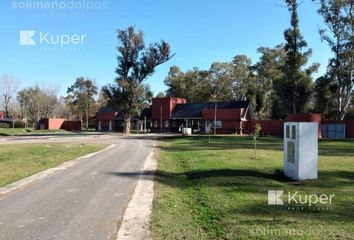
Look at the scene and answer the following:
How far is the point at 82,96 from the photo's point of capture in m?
101

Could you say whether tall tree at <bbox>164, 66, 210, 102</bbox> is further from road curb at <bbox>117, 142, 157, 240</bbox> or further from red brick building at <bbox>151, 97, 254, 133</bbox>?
road curb at <bbox>117, 142, 157, 240</bbox>

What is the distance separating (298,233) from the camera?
634cm

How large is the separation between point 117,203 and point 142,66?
5619 centimetres

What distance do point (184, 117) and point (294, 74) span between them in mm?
21481

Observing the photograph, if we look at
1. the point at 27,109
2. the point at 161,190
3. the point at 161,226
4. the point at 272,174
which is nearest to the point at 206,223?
the point at 161,226

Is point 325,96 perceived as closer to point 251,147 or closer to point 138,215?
point 251,147

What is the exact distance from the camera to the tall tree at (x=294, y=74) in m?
52.8

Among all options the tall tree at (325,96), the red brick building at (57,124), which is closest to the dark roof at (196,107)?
the tall tree at (325,96)

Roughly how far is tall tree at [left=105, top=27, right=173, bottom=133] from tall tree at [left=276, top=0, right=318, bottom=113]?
19.0 meters

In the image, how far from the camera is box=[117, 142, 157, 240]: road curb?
686cm

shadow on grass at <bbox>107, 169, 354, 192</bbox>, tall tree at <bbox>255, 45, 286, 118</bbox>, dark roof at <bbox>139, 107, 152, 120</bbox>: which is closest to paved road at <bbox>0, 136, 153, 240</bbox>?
shadow on grass at <bbox>107, 169, 354, 192</bbox>

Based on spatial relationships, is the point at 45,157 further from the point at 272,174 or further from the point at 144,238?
the point at 144,238

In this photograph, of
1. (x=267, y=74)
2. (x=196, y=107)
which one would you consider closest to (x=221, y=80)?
(x=267, y=74)

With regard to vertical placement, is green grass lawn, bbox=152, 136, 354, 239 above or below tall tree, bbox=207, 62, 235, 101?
below
